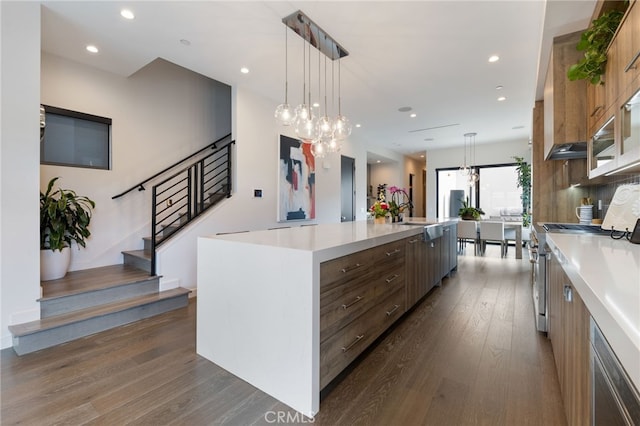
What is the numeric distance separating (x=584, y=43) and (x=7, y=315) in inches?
191

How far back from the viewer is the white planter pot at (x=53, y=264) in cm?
305

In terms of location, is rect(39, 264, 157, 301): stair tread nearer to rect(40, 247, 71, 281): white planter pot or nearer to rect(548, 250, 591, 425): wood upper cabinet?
rect(40, 247, 71, 281): white planter pot

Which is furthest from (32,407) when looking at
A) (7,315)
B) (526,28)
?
(526,28)

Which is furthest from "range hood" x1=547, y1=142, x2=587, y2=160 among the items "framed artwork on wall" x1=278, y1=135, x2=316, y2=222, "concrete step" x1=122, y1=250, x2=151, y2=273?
"concrete step" x1=122, y1=250, x2=151, y2=273

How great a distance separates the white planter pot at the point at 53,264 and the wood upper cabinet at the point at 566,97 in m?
5.02

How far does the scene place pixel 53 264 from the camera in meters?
3.09

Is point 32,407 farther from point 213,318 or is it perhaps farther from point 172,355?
point 213,318

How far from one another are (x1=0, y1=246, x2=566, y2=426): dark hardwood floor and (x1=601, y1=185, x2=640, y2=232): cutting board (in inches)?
42.0

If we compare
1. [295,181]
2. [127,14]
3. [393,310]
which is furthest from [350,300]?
[295,181]

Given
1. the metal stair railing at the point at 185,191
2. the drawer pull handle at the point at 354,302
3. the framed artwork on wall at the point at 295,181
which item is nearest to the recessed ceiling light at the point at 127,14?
the metal stair railing at the point at 185,191

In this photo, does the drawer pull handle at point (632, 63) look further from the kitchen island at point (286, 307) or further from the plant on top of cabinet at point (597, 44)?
the kitchen island at point (286, 307)

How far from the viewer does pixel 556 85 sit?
7.91 ft

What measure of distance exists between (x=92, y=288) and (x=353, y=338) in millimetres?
2672

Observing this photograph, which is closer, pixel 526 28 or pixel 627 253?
pixel 627 253
